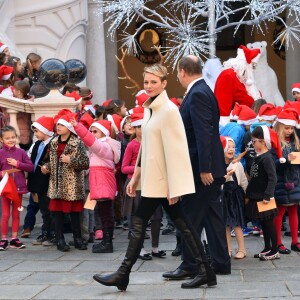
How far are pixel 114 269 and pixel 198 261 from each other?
1.58 m

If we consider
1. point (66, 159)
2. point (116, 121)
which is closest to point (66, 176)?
point (66, 159)

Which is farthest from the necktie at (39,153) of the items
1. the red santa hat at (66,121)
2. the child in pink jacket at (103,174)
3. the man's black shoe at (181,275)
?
the man's black shoe at (181,275)

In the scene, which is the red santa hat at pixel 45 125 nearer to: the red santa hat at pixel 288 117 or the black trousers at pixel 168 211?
the red santa hat at pixel 288 117

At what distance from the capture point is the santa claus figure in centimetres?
1149

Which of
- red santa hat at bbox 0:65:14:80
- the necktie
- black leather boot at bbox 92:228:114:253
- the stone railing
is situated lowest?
black leather boot at bbox 92:228:114:253

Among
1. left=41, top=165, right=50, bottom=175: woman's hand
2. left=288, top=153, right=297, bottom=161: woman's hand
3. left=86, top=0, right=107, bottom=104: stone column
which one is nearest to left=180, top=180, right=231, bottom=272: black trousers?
left=288, top=153, right=297, bottom=161: woman's hand

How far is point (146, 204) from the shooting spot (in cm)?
815

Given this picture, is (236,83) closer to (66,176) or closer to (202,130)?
(66,176)

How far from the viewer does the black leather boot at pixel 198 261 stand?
26.5 ft

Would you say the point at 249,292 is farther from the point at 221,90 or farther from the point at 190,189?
the point at 221,90

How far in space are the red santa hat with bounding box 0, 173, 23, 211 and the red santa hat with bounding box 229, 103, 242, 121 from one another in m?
2.89

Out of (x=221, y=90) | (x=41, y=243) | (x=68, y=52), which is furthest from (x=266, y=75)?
(x=41, y=243)

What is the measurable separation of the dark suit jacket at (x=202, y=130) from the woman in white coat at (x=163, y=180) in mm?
206

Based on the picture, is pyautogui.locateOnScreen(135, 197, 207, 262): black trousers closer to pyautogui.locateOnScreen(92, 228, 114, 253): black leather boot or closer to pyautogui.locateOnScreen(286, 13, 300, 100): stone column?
pyautogui.locateOnScreen(92, 228, 114, 253): black leather boot
